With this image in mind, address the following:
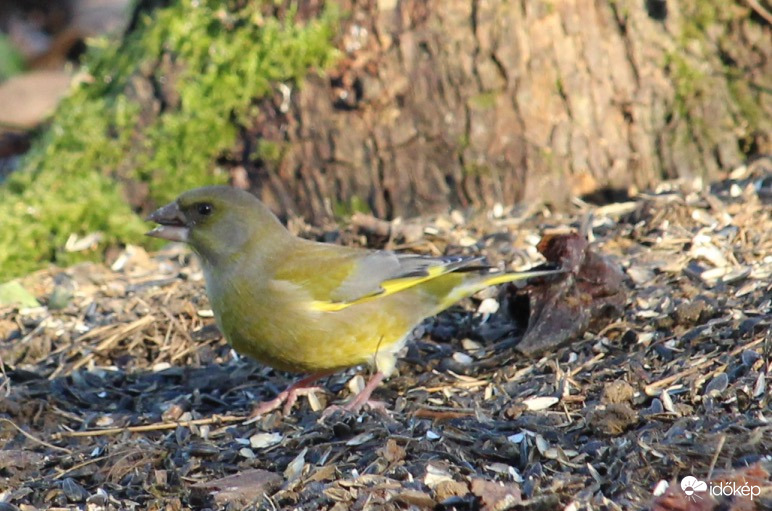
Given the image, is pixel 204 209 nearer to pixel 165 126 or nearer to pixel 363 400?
pixel 363 400

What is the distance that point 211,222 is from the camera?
193 inches

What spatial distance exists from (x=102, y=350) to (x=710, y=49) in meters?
4.32

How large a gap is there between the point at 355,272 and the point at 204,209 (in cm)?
79

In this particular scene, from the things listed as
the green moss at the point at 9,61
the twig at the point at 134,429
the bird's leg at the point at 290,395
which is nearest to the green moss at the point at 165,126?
the bird's leg at the point at 290,395

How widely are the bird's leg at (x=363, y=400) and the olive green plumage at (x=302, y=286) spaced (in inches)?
3.1

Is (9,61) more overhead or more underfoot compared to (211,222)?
more underfoot

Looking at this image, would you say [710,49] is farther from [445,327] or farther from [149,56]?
[149,56]

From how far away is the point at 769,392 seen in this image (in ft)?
12.1

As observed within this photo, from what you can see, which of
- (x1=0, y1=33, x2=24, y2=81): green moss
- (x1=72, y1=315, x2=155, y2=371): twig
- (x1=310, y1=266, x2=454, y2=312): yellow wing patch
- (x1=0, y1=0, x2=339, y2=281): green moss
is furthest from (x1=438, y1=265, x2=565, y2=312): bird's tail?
(x1=0, y1=33, x2=24, y2=81): green moss

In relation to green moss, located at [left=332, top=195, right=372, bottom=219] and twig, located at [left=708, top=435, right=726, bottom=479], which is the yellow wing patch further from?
twig, located at [left=708, top=435, right=726, bottom=479]

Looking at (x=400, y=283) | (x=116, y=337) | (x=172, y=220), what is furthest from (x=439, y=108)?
(x=116, y=337)

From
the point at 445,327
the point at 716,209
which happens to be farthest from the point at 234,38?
the point at 716,209

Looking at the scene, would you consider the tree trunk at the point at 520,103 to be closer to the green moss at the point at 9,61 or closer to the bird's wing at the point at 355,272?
the bird's wing at the point at 355,272

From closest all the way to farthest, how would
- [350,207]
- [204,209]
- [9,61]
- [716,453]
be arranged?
[716,453] < [204,209] < [350,207] < [9,61]
